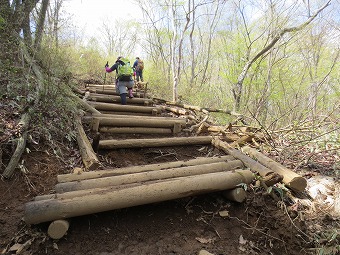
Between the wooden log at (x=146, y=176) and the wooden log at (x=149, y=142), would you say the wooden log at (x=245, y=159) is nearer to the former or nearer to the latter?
the wooden log at (x=146, y=176)

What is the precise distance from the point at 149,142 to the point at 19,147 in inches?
84.5

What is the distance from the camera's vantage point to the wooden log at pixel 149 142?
160 inches

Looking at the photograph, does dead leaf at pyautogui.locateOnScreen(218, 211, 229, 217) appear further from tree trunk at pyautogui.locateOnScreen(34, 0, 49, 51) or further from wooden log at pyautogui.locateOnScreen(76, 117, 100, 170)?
tree trunk at pyautogui.locateOnScreen(34, 0, 49, 51)

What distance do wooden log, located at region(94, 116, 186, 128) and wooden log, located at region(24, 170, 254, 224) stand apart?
2.53 m

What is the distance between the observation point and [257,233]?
2.62 m

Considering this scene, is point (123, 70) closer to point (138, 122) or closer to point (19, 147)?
point (138, 122)

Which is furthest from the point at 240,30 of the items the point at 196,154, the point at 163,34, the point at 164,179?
the point at 164,179

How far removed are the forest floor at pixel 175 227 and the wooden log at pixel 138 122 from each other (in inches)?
66.5

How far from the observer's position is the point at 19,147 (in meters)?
3.08

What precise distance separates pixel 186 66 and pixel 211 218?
2102cm

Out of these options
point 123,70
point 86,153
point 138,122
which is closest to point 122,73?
point 123,70

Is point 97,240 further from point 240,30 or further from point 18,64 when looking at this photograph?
point 240,30

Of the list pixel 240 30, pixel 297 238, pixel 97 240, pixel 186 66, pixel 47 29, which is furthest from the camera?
pixel 186 66

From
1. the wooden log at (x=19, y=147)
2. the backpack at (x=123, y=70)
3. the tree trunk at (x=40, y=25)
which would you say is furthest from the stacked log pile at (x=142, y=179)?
the tree trunk at (x=40, y=25)
